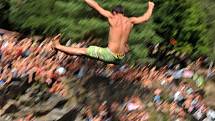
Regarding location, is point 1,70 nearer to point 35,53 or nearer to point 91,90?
point 35,53

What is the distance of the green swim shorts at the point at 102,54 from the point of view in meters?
12.4

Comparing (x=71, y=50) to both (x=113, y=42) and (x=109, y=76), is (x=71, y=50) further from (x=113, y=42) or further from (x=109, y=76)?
(x=109, y=76)

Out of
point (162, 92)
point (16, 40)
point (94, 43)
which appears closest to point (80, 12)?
point (94, 43)

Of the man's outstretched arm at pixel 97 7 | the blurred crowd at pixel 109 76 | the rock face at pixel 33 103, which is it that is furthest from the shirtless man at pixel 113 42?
the rock face at pixel 33 103

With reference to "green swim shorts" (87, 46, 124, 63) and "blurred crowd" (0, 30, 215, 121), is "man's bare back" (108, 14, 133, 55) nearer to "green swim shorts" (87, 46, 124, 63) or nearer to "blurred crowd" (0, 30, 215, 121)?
"green swim shorts" (87, 46, 124, 63)

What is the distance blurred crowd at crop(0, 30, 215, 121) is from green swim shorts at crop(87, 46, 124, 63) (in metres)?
0.83

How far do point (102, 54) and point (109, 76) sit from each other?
137 centimetres

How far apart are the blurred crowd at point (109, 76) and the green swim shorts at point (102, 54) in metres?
0.83

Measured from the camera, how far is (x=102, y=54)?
1241 cm

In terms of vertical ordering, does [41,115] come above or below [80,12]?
below

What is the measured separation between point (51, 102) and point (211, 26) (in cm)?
592

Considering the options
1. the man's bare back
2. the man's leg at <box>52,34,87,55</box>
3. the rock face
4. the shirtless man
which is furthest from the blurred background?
the man's bare back

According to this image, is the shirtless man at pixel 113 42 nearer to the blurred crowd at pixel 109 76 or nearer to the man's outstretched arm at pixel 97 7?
the man's outstretched arm at pixel 97 7

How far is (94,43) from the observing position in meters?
14.6
